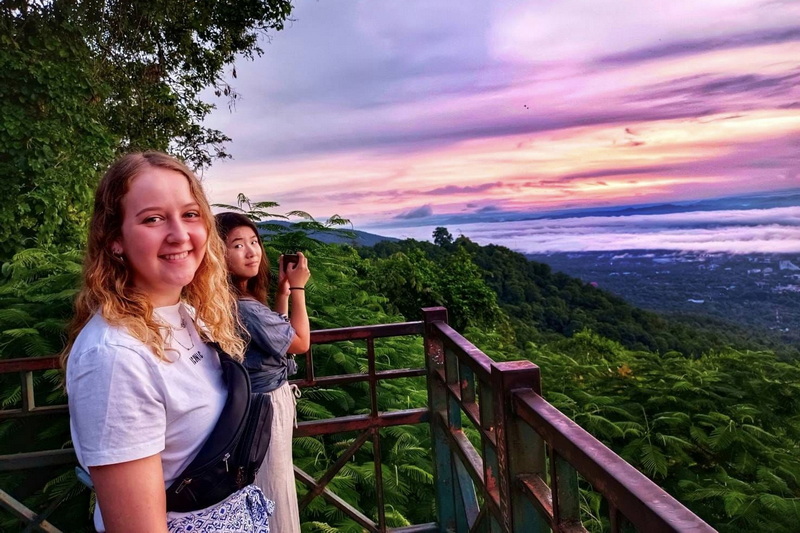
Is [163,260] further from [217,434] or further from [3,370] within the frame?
[3,370]

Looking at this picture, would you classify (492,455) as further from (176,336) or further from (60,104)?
(60,104)

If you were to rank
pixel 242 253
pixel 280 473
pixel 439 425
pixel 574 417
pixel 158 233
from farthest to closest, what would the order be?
1. pixel 574 417
2. pixel 439 425
3. pixel 242 253
4. pixel 280 473
5. pixel 158 233

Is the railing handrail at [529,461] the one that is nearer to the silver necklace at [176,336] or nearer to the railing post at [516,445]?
the railing post at [516,445]

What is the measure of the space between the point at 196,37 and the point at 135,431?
36.9 feet

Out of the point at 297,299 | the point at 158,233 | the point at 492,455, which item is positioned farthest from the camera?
the point at 297,299

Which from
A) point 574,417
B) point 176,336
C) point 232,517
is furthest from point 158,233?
point 574,417

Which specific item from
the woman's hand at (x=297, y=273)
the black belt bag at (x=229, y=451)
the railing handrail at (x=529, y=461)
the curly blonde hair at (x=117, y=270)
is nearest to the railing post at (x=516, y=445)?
the railing handrail at (x=529, y=461)

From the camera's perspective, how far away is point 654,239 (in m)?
21.2

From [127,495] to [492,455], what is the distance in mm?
1081

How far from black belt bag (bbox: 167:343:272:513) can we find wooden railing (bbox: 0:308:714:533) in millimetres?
605

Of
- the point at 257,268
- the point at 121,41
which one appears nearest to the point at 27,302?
the point at 257,268

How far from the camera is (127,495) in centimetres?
106

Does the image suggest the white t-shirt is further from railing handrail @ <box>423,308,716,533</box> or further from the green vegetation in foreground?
the green vegetation in foreground

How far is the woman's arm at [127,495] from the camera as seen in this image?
1.05 m
